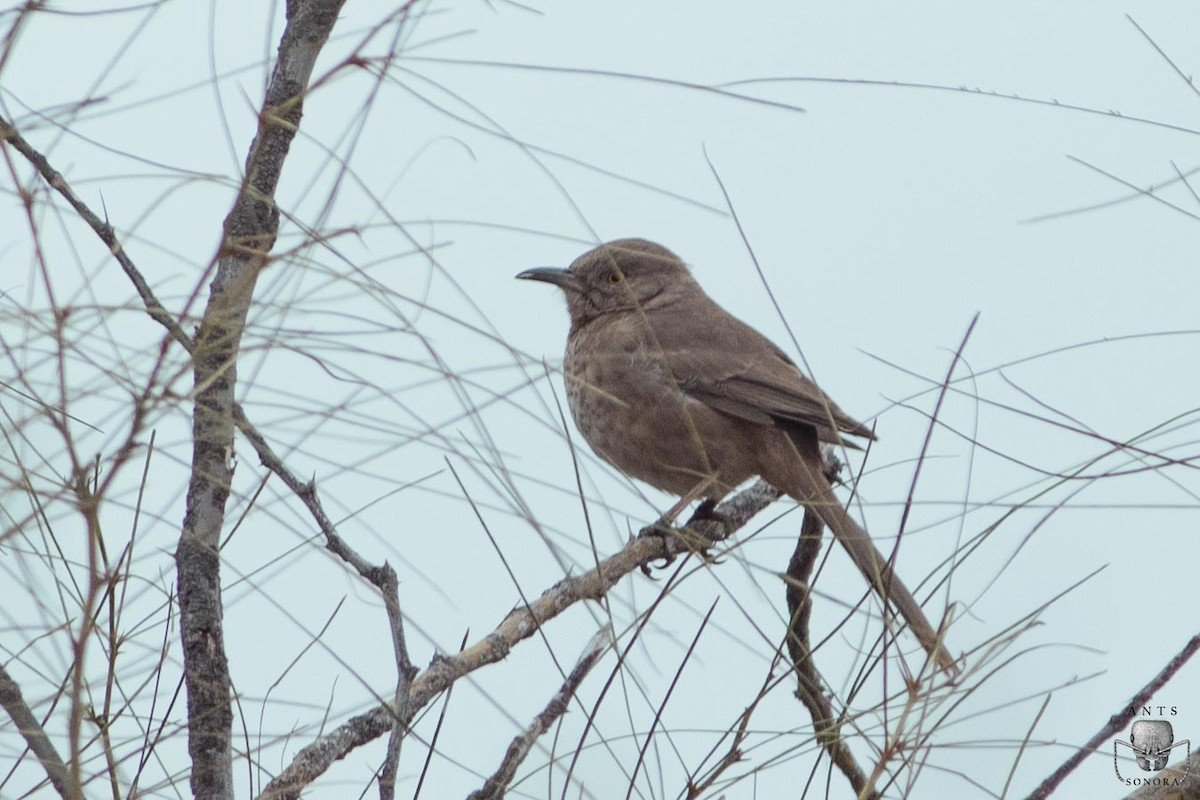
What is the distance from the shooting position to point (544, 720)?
9.21 ft

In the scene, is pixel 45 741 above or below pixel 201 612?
below

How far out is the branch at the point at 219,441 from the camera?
2719mm

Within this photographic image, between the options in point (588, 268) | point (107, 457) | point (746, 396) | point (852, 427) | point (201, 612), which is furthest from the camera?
point (588, 268)

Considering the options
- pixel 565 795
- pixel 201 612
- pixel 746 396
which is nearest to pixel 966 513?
pixel 565 795

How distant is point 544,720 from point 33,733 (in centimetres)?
94

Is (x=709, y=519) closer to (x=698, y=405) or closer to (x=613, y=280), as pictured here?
(x=698, y=405)

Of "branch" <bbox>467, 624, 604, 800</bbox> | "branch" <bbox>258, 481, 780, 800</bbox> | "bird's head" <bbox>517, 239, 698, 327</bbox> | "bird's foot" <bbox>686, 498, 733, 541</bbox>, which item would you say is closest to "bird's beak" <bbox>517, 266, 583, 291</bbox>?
"bird's head" <bbox>517, 239, 698, 327</bbox>

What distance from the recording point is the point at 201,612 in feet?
9.11

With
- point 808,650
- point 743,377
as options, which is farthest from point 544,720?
point 743,377

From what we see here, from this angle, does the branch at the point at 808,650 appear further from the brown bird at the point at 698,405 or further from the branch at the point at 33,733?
the branch at the point at 33,733

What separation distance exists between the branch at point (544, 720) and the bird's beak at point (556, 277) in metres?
3.43

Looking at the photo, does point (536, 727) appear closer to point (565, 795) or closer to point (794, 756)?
point (565, 795)

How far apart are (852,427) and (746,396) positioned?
93cm
